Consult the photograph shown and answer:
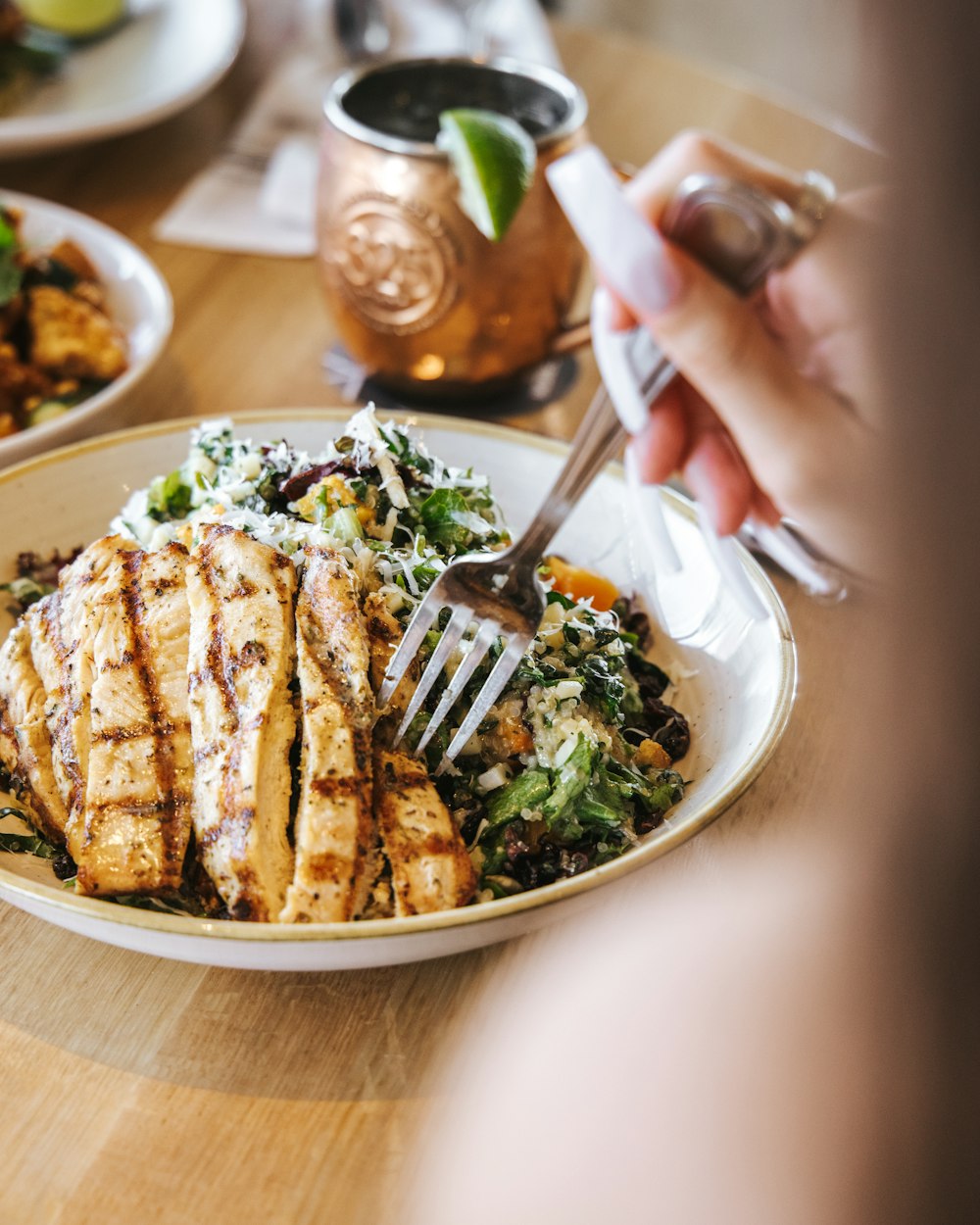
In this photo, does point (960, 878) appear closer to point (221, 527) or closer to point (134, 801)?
point (134, 801)

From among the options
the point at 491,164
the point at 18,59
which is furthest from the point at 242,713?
the point at 18,59

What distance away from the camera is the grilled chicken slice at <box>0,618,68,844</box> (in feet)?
5.46

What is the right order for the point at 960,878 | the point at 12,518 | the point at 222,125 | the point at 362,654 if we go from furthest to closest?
the point at 222,125
the point at 12,518
the point at 362,654
the point at 960,878

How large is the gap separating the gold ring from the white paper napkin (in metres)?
2.12

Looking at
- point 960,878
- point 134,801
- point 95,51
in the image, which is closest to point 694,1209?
point 960,878

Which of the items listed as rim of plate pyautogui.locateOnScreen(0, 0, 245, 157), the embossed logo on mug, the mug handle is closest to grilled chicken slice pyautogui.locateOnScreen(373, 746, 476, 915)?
the embossed logo on mug

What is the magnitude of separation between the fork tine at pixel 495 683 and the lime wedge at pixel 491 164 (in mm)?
959

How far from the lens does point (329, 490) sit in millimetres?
1911

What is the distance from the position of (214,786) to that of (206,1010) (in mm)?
293

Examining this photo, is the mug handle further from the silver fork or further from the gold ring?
the gold ring

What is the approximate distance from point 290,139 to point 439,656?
2780 millimetres

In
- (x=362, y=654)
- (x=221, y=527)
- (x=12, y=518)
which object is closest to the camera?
(x=362, y=654)

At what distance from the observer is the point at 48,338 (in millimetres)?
2770

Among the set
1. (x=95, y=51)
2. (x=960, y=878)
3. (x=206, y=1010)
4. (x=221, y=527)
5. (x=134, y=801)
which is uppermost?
(x=960, y=878)
